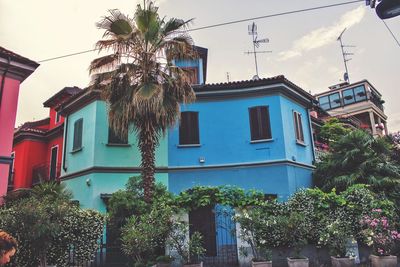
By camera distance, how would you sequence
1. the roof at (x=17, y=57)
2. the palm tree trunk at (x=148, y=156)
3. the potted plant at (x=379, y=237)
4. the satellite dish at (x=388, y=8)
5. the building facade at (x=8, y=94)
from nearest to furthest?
the satellite dish at (x=388, y=8) < the potted plant at (x=379, y=237) < the palm tree trunk at (x=148, y=156) < the building facade at (x=8, y=94) < the roof at (x=17, y=57)

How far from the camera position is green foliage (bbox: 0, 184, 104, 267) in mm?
9094

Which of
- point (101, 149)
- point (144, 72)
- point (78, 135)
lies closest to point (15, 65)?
point (78, 135)

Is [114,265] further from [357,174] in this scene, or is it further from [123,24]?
[357,174]

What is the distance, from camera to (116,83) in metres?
12.7

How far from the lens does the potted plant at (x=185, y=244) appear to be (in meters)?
A: 9.84

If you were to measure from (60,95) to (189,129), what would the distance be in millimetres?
11167

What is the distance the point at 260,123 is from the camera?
15.6 meters

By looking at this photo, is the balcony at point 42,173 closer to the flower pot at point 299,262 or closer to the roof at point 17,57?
the roof at point 17,57

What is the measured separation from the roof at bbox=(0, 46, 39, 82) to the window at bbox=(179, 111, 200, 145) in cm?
678

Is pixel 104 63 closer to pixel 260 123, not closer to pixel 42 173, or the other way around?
pixel 260 123

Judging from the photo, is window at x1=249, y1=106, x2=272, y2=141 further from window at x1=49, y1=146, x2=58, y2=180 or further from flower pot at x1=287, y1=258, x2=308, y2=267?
window at x1=49, y1=146, x2=58, y2=180

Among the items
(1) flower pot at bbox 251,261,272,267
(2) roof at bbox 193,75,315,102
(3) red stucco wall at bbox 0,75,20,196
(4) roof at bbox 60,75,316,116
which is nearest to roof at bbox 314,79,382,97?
(4) roof at bbox 60,75,316,116

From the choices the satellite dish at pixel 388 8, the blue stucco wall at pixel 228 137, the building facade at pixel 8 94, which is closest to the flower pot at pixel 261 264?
the blue stucco wall at pixel 228 137

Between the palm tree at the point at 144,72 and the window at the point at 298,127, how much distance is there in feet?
19.9
